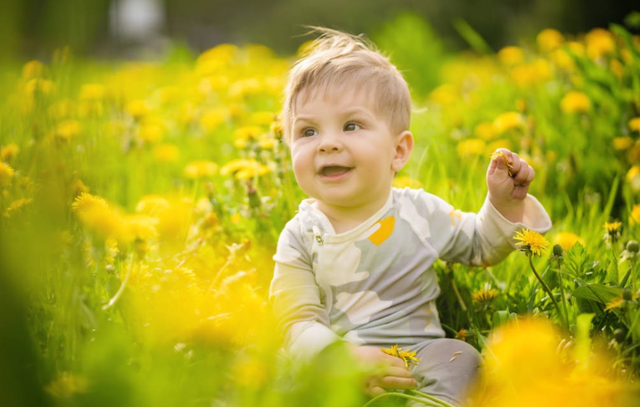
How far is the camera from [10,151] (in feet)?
4.53

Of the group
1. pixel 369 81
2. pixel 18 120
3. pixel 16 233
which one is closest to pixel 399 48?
pixel 369 81

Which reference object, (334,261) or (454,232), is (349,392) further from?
(454,232)

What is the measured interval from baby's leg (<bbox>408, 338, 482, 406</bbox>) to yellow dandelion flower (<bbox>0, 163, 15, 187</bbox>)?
0.99 meters

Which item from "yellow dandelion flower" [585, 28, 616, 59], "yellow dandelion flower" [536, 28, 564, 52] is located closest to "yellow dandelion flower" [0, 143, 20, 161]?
"yellow dandelion flower" [585, 28, 616, 59]

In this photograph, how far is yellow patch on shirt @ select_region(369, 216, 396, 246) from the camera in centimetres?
158

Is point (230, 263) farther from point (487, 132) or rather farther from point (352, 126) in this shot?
point (487, 132)

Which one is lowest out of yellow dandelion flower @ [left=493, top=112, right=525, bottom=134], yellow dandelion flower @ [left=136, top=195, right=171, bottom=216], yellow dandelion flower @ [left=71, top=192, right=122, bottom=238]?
yellow dandelion flower @ [left=136, top=195, right=171, bottom=216]

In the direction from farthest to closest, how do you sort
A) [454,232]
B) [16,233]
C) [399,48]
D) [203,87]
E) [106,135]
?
[399,48], [203,87], [454,232], [106,135], [16,233]

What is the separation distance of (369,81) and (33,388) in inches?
42.9

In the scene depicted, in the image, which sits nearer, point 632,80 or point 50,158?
point 50,158

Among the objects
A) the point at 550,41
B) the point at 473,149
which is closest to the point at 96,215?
the point at 473,149

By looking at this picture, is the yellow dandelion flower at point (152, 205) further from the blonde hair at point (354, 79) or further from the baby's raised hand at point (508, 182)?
the baby's raised hand at point (508, 182)

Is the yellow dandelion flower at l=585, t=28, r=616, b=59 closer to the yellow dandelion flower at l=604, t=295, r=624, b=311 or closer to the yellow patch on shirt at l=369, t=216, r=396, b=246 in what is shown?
the yellow patch on shirt at l=369, t=216, r=396, b=246

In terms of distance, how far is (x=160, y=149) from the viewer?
10.3 feet
